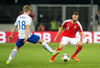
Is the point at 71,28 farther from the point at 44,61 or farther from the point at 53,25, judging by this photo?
Result: the point at 53,25

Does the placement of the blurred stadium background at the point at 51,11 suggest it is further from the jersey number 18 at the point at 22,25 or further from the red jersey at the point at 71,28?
the jersey number 18 at the point at 22,25

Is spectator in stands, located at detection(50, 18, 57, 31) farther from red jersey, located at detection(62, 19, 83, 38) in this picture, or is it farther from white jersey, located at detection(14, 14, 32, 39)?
white jersey, located at detection(14, 14, 32, 39)

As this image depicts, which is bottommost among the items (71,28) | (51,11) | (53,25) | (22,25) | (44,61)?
(53,25)

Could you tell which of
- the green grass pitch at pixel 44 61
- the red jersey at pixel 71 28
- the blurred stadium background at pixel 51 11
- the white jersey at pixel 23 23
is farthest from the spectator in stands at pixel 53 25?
the white jersey at pixel 23 23

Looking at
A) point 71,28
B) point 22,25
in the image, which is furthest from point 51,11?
point 22,25

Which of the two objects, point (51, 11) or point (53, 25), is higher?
point (51, 11)

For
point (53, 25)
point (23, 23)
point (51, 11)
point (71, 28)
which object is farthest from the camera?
point (51, 11)

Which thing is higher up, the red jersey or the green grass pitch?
the red jersey

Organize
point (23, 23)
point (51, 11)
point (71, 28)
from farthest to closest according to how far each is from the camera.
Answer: point (51, 11), point (71, 28), point (23, 23)

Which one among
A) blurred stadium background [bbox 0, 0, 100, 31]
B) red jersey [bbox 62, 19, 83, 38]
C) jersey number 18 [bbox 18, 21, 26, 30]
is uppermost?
jersey number 18 [bbox 18, 21, 26, 30]

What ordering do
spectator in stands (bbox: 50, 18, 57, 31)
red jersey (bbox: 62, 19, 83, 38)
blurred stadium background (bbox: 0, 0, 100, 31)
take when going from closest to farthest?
1. red jersey (bbox: 62, 19, 83, 38)
2. blurred stadium background (bbox: 0, 0, 100, 31)
3. spectator in stands (bbox: 50, 18, 57, 31)

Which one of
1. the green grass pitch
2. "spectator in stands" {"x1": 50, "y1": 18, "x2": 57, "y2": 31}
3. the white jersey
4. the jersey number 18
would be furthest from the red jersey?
"spectator in stands" {"x1": 50, "y1": 18, "x2": 57, "y2": 31}

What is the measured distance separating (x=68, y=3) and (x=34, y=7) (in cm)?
349

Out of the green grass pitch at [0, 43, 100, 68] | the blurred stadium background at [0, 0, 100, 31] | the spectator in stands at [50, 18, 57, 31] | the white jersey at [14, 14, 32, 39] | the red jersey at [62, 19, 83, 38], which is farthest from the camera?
the spectator in stands at [50, 18, 57, 31]
